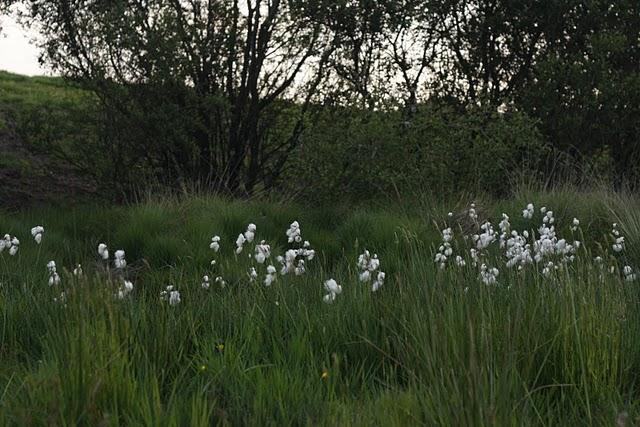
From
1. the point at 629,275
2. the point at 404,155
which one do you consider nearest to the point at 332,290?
the point at 629,275

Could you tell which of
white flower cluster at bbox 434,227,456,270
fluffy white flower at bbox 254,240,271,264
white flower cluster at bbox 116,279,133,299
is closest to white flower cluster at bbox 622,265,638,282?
white flower cluster at bbox 434,227,456,270

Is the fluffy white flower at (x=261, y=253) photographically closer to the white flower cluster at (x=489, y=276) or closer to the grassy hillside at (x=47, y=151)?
the white flower cluster at (x=489, y=276)

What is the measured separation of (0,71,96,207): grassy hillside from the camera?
1150cm

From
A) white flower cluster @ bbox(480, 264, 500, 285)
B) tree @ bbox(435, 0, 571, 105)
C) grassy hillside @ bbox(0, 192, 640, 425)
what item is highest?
tree @ bbox(435, 0, 571, 105)

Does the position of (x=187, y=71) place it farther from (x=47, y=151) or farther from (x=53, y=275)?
(x=53, y=275)

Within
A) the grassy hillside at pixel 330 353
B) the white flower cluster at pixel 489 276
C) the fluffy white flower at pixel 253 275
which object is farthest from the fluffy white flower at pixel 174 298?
the white flower cluster at pixel 489 276

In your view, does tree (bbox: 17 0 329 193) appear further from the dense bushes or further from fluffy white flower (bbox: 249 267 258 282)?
fluffy white flower (bbox: 249 267 258 282)

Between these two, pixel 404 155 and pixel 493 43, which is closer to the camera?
pixel 404 155

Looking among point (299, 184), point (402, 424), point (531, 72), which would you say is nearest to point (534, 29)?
point (531, 72)

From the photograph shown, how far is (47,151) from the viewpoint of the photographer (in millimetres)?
11602

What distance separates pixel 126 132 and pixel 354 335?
7819mm

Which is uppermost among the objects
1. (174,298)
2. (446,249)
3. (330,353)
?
(446,249)

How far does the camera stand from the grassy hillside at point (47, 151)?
37.7 ft

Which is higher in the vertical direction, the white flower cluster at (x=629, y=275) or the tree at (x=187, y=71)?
the tree at (x=187, y=71)
